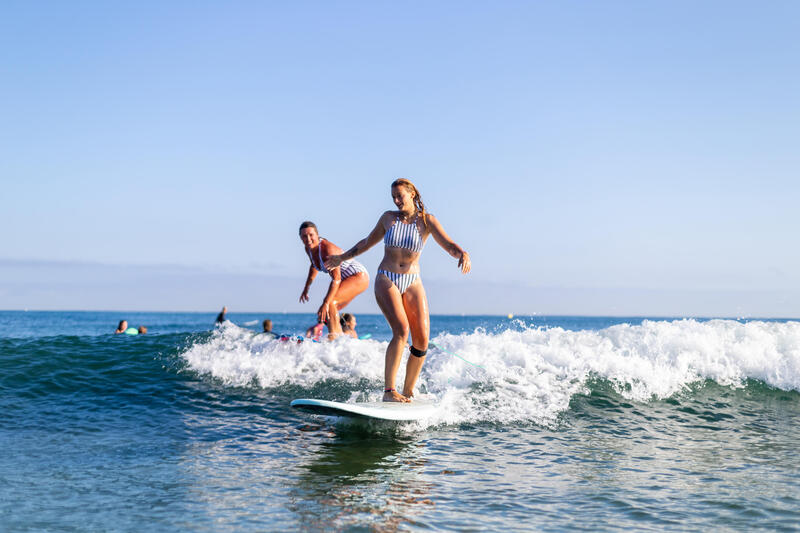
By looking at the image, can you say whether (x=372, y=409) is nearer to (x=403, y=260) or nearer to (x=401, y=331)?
(x=401, y=331)

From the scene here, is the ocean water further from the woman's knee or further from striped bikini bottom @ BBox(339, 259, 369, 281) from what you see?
striped bikini bottom @ BBox(339, 259, 369, 281)

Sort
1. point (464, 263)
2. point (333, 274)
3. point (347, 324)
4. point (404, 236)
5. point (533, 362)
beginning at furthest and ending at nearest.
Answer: point (347, 324), point (533, 362), point (333, 274), point (404, 236), point (464, 263)

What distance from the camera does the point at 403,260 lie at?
6.77m

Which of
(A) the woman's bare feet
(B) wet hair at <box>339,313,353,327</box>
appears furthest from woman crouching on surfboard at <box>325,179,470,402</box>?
(B) wet hair at <box>339,313,353,327</box>

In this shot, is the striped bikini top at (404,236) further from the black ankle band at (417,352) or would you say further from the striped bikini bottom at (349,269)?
the striped bikini bottom at (349,269)

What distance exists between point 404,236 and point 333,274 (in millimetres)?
3099

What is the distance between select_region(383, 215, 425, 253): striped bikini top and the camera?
22.0 ft

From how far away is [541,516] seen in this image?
14.6 feet

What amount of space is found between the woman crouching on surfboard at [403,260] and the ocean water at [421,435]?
1.33 meters

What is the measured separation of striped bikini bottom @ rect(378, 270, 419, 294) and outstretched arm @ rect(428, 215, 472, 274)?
498mm

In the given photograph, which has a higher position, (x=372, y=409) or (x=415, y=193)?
(x=415, y=193)

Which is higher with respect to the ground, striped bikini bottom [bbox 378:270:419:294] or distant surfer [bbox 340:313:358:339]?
striped bikini bottom [bbox 378:270:419:294]

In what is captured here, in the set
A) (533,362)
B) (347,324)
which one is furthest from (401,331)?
(347,324)

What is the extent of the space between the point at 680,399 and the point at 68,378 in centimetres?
985
